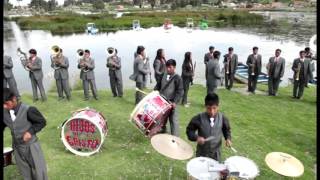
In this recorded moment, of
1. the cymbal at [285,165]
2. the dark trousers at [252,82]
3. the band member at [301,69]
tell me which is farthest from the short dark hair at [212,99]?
the dark trousers at [252,82]

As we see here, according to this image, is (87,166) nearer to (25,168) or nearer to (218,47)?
(25,168)

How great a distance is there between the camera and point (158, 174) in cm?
890

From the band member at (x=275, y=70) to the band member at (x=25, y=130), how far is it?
35.7ft

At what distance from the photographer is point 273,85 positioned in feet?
54.6

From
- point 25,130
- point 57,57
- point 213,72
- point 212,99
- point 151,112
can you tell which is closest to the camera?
point 212,99

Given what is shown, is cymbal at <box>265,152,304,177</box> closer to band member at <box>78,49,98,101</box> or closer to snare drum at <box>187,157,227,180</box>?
snare drum at <box>187,157,227,180</box>

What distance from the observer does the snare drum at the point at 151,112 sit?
9.62 metres

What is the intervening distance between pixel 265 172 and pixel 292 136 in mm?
3060

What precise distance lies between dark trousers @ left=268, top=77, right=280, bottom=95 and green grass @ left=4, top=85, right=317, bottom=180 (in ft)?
1.27

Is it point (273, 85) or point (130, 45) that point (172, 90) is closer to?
point (273, 85)

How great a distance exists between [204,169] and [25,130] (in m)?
3.16

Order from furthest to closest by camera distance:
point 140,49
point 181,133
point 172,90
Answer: point 140,49
point 181,133
point 172,90

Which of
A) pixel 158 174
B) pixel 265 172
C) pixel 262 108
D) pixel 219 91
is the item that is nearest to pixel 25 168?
pixel 158 174

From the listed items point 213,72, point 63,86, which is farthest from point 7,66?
point 213,72
